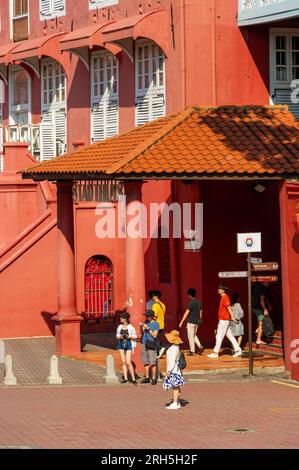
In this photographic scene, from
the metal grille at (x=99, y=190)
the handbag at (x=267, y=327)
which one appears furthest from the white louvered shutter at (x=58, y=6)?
the handbag at (x=267, y=327)

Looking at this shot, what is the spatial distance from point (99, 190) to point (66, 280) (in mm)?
2702

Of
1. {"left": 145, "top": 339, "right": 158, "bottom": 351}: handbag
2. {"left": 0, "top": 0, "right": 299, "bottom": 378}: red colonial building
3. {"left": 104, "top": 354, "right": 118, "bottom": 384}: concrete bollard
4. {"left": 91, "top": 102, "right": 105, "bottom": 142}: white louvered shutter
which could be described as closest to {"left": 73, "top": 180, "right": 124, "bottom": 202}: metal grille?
{"left": 0, "top": 0, "right": 299, "bottom": 378}: red colonial building

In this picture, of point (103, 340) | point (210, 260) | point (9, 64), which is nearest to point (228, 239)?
point (210, 260)

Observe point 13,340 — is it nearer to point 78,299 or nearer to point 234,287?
point 78,299

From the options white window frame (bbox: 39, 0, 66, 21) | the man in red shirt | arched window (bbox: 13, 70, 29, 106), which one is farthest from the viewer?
arched window (bbox: 13, 70, 29, 106)

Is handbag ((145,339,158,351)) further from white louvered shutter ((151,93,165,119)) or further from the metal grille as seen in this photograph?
white louvered shutter ((151,93,165,119))

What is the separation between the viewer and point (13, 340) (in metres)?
36.2

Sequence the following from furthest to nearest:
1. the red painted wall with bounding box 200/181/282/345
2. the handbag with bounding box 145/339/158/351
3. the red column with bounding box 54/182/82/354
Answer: the red painted wall with bounding box 200/181/282/345, the red column with bounding box 54/182/82/354, the handbag with bounding box 145/339/158/351

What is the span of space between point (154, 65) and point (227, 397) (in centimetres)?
1236

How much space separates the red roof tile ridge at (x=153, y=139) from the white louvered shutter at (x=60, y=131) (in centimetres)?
951

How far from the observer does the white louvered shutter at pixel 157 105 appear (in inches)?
1427

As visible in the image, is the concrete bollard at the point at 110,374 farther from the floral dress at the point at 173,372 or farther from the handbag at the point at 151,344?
the floral dress at the point at 173,372

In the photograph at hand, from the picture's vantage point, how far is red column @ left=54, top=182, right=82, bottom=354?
33.2m

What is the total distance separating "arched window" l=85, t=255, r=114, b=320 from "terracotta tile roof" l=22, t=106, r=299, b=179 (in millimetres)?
5753
